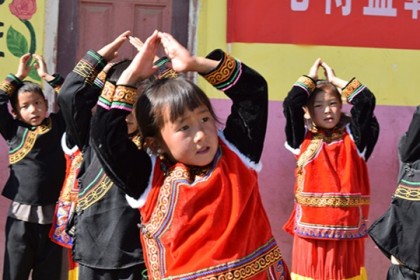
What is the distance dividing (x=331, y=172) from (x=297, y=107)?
0.45 meters

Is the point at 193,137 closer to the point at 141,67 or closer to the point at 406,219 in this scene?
the point at 141,67

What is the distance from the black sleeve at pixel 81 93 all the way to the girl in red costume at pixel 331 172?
Result: 1.84 metres

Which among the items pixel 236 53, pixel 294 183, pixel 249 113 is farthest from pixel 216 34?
pixel 249 113

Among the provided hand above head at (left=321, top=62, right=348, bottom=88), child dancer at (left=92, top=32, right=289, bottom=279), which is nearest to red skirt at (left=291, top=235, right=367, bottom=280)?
hand above head at (left=321, top=62, right=348, bottom=88)

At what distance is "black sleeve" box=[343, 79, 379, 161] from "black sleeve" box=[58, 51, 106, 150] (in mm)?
1972

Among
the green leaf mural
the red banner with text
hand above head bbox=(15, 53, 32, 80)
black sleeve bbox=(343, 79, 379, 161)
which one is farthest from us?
the red banner with text

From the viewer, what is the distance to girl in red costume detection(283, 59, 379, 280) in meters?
4.45

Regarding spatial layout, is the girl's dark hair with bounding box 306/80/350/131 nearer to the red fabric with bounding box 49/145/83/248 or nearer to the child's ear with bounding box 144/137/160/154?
the red fabric with bounding box 49/145/83/248

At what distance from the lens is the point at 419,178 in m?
3.09

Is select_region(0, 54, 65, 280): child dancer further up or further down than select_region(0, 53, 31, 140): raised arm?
further down

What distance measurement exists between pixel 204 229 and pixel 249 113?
372 mm

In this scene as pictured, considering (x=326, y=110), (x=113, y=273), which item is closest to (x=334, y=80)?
(x=326, y=110)

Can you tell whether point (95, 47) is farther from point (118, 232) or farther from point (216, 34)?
point (118, 232)

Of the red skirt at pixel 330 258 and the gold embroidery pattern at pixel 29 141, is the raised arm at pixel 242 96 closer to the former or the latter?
the gold embroidery pattern at pixel 29 141
